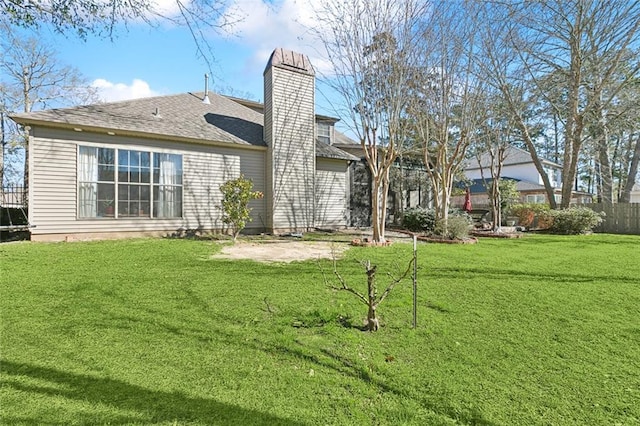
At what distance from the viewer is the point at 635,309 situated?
3896 mm

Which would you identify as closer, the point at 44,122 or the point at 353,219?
the point at 44,122

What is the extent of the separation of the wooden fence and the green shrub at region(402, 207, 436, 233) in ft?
29.9

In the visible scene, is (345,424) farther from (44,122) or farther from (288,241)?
(44,122)

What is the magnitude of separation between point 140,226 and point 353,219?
876cm

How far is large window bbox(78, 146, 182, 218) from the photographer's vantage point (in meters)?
8.65

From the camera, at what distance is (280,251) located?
7.65 m

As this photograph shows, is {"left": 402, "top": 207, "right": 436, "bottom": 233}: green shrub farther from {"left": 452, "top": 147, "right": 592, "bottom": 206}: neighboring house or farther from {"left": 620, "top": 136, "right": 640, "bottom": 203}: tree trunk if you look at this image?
{"left": 452, "top": 147, "right": 592, "bottom": 206}: neighboring house

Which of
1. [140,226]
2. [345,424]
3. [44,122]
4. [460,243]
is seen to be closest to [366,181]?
[460,243]

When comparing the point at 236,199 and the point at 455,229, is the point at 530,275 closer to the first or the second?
the point at 455,229

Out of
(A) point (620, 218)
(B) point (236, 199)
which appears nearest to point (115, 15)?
(B) point (236, 199)

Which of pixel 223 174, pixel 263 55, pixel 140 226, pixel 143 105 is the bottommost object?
pixel 140 226

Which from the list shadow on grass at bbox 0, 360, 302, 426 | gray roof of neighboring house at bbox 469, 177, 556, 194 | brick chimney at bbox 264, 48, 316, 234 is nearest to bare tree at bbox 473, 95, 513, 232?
brick chimney at bbox 264, 48, 316, 234

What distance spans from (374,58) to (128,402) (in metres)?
9.25

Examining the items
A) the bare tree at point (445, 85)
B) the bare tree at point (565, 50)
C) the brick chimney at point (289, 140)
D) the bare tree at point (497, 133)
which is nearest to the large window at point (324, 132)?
the brick chimney at point (289, 140)
